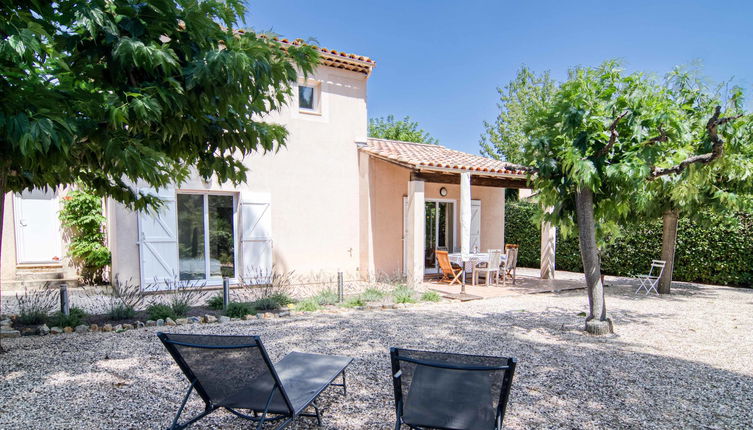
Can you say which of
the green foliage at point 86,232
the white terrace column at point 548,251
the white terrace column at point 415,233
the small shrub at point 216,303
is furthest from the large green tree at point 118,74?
the white terrace column at point 548,251

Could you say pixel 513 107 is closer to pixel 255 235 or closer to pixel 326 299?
pixel 255 235

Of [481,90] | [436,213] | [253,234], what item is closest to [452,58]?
[481,90]

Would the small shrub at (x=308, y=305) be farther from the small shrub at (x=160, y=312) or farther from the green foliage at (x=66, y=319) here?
the green foliage at (x=66, y=319)

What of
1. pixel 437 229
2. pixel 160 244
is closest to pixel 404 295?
pixel 437 229

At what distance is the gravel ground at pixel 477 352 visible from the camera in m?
2.99

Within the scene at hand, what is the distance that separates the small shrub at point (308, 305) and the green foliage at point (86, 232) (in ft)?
18.5

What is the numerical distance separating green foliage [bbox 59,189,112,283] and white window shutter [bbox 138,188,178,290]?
6.45 feet

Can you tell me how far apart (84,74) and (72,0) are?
0.57 meters

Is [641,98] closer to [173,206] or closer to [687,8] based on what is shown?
[687,8]

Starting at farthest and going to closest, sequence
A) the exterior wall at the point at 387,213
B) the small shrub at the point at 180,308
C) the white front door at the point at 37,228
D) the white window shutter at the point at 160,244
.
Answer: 1. the exterior wall at the point at 387,213
2. the white front door at the point at 37,228
3. the white window shutter at the point at 160,244
4. the small shrub at the point at 180,308

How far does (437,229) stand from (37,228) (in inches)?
400

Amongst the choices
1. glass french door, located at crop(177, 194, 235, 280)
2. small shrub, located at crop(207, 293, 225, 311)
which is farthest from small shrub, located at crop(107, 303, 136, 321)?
glass french door, located at crop(177, 194, 235, 280)

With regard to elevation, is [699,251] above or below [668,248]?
below

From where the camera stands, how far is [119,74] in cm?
339
